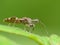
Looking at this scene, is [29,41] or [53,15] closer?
[29,41]

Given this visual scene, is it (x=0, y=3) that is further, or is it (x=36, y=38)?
(x=0, y=3)

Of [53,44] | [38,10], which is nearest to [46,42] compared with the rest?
[53,44]

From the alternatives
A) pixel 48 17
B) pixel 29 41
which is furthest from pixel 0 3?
pixel 29 41

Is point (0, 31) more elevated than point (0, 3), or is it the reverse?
point (0, 3)

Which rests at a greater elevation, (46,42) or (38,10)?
(38,10)

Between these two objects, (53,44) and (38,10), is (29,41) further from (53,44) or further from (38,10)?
(38,10)

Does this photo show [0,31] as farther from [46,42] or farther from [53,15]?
[53,15]
